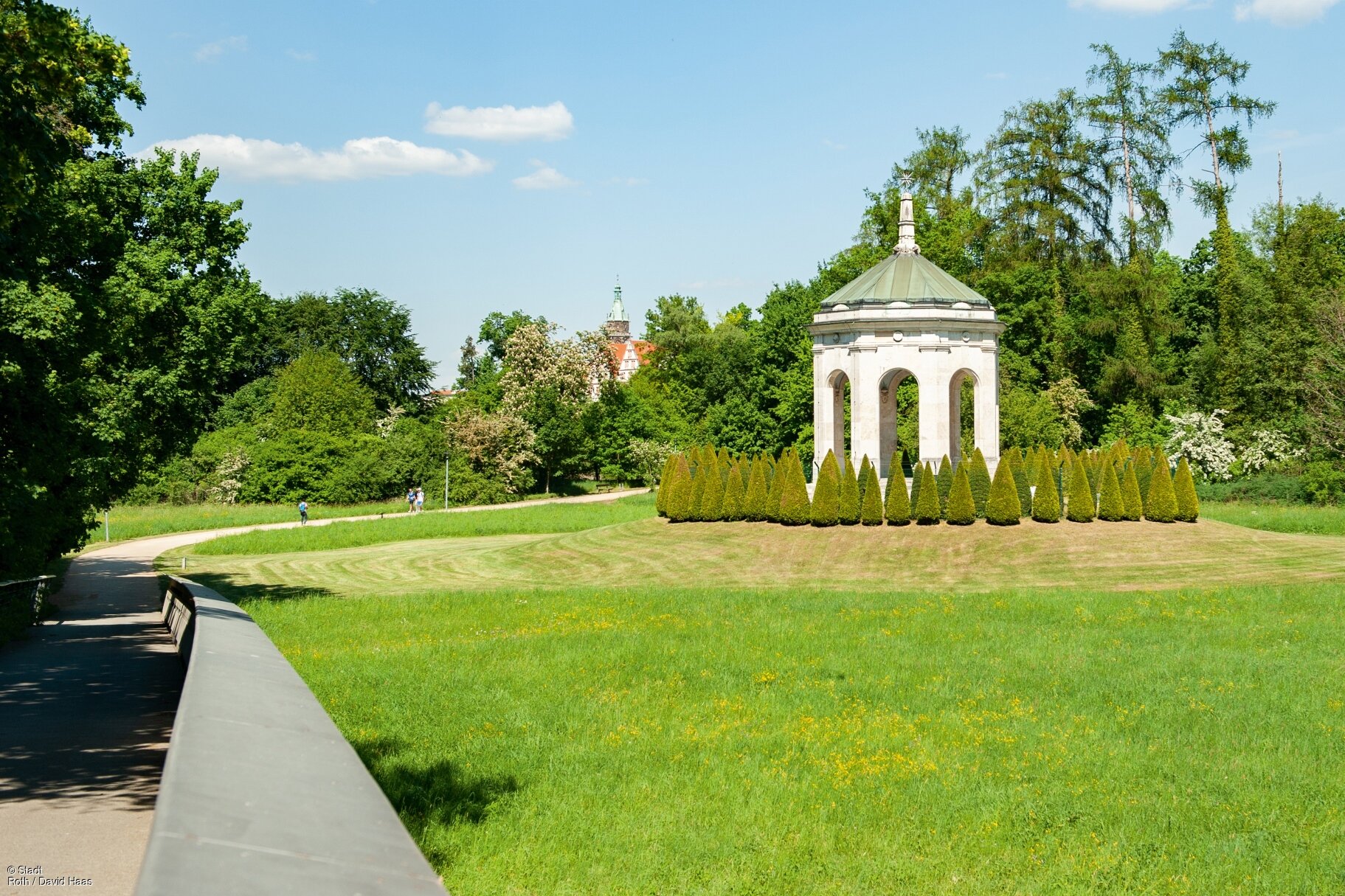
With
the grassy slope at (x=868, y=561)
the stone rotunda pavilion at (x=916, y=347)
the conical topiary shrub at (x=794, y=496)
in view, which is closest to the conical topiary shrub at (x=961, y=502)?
the grassy slope at (x=868, y=561)

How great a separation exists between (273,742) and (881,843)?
524cm

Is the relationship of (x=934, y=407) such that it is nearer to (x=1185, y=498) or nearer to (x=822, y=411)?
(x=822, y=411)

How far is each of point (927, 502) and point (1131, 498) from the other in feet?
17.8

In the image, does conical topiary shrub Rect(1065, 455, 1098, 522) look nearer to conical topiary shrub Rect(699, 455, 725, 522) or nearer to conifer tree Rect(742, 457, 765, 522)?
conifer tree Rect(742, 457, 765, 522)

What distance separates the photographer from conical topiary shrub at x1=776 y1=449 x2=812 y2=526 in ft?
110

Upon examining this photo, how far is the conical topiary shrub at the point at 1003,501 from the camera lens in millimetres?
31344

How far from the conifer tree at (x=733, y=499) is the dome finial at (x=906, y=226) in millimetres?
9142

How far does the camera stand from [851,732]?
11.9 meters

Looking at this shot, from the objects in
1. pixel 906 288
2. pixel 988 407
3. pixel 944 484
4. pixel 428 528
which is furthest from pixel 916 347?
pixel 428 528

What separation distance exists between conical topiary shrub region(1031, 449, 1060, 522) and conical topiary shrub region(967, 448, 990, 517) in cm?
131

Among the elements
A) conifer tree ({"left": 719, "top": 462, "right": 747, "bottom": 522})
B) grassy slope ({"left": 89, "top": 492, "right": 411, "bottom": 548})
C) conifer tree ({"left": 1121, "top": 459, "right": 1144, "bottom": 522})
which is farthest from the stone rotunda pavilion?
grassy slope ({"left": 89, "top": 492, "right": 411, "bottom": 548})

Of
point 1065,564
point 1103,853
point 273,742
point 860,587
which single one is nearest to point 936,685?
point 1103,853

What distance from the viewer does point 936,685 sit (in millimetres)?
14289

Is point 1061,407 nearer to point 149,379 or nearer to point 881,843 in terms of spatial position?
point 149,379
